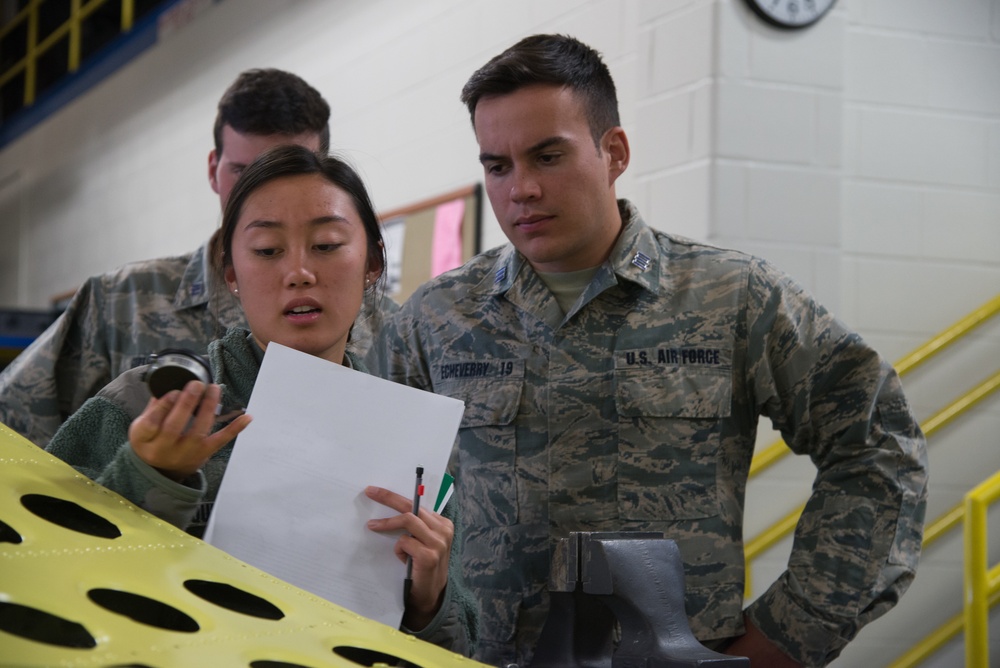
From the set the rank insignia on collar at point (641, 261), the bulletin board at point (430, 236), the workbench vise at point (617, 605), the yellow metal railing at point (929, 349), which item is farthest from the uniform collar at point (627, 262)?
the bulletin board at point (430, 236)

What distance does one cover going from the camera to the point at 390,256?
4.81 meters

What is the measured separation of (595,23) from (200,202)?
10.6ft

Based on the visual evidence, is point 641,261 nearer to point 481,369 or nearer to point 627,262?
point 627,262

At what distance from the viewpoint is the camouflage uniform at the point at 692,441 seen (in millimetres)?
1911

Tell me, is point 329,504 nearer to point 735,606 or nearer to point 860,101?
point 735,606

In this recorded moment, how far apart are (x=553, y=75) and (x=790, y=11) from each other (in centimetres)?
166

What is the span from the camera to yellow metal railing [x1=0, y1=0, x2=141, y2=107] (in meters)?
8.00

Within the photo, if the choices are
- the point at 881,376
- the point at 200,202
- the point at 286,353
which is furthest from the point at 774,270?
the point at 200,202

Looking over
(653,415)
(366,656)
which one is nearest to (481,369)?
(653,415)

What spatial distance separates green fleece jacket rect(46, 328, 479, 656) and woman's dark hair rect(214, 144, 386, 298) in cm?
17

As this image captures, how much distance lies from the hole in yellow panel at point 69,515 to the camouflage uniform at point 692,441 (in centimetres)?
89

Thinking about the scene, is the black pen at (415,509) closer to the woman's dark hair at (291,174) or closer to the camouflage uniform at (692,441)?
the woman's dark hair at (291,174)

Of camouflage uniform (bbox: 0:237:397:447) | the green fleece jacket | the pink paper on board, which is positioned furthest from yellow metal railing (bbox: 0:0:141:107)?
the green fleece jacket

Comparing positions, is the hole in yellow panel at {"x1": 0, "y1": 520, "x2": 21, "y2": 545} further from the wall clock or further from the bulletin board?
the bulletin board
